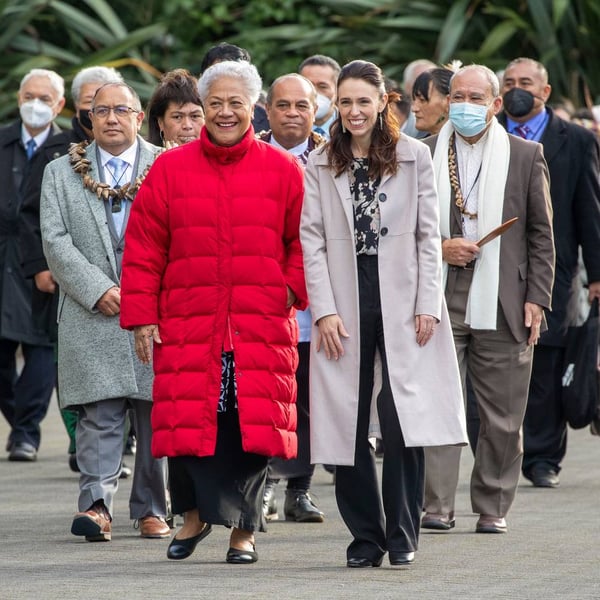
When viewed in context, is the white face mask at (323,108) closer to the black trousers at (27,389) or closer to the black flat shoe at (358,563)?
the black trousers at (27,389)

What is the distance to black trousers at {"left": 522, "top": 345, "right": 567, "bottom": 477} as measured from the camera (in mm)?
10008

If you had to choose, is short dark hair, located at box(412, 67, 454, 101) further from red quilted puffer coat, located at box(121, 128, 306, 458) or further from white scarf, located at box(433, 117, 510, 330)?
red quilted puffer coat, located at box(121, 128, 306, 458)

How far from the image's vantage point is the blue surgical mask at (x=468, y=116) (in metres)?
8.24

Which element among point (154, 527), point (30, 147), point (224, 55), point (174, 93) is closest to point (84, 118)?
point (224, 55)

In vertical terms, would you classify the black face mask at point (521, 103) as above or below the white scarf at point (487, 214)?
above

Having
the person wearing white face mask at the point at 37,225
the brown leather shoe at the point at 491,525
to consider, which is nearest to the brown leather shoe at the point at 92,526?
the brown leather shoe at the point at 491,525

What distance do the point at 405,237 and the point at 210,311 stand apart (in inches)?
30.8

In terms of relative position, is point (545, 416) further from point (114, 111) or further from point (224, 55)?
point (114, 111)

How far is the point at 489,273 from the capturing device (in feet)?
27.0

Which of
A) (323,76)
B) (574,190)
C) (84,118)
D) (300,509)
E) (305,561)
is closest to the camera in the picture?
(305,561)

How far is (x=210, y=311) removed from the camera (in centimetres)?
705

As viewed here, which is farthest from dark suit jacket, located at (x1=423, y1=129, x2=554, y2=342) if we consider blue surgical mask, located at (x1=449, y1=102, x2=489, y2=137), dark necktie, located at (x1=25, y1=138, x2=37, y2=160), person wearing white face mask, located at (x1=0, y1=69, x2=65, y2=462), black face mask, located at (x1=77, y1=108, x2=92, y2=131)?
dark necktie, located at (x1=25, y1=138, x2=37, y2=160)

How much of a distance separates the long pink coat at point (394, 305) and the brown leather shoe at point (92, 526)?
3.87 ft

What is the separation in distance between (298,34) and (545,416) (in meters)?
9.02
